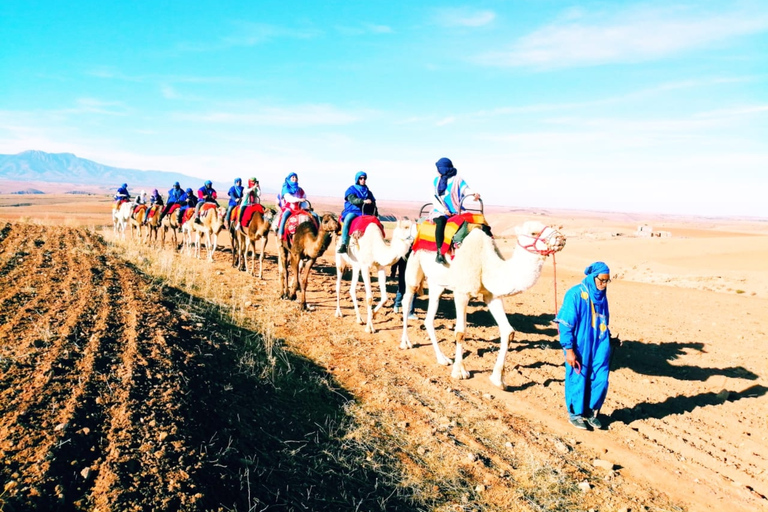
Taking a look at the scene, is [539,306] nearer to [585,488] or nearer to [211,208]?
[585,488]

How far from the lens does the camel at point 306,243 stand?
1105cm

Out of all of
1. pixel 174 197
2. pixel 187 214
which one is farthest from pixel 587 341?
pixel 174 197

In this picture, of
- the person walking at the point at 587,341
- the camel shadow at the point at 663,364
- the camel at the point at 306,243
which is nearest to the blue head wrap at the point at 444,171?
the person walking at the point at 587,341

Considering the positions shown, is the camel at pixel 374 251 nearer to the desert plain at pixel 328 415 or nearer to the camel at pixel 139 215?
the desert plain at pixel 328 415

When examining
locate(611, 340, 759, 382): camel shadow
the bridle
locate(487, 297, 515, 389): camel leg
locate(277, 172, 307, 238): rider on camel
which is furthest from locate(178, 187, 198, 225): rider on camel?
locate(611, 340, 759, 382): camel shadow

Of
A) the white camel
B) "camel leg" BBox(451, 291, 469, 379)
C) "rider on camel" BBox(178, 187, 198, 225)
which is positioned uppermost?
"rider on camel" BBox(178, 187, 198, 225)

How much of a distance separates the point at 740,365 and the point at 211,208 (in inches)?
682

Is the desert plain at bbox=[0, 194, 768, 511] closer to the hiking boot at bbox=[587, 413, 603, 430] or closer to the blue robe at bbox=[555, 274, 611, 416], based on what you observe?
the hiking boot at bbox=[587, 413, 603, 430]

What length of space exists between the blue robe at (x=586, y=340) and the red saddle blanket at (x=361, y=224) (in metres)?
5.33

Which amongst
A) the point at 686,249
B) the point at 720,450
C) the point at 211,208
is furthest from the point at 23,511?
the point at 686,249

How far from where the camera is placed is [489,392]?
6926 millimetres

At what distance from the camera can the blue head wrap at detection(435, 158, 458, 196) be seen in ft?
25.7

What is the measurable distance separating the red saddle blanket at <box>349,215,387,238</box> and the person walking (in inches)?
210

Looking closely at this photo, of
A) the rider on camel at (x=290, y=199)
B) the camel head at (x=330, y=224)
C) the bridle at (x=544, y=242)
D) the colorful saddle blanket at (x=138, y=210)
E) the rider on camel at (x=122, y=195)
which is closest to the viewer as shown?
the bridle at (x=544, y=242)
